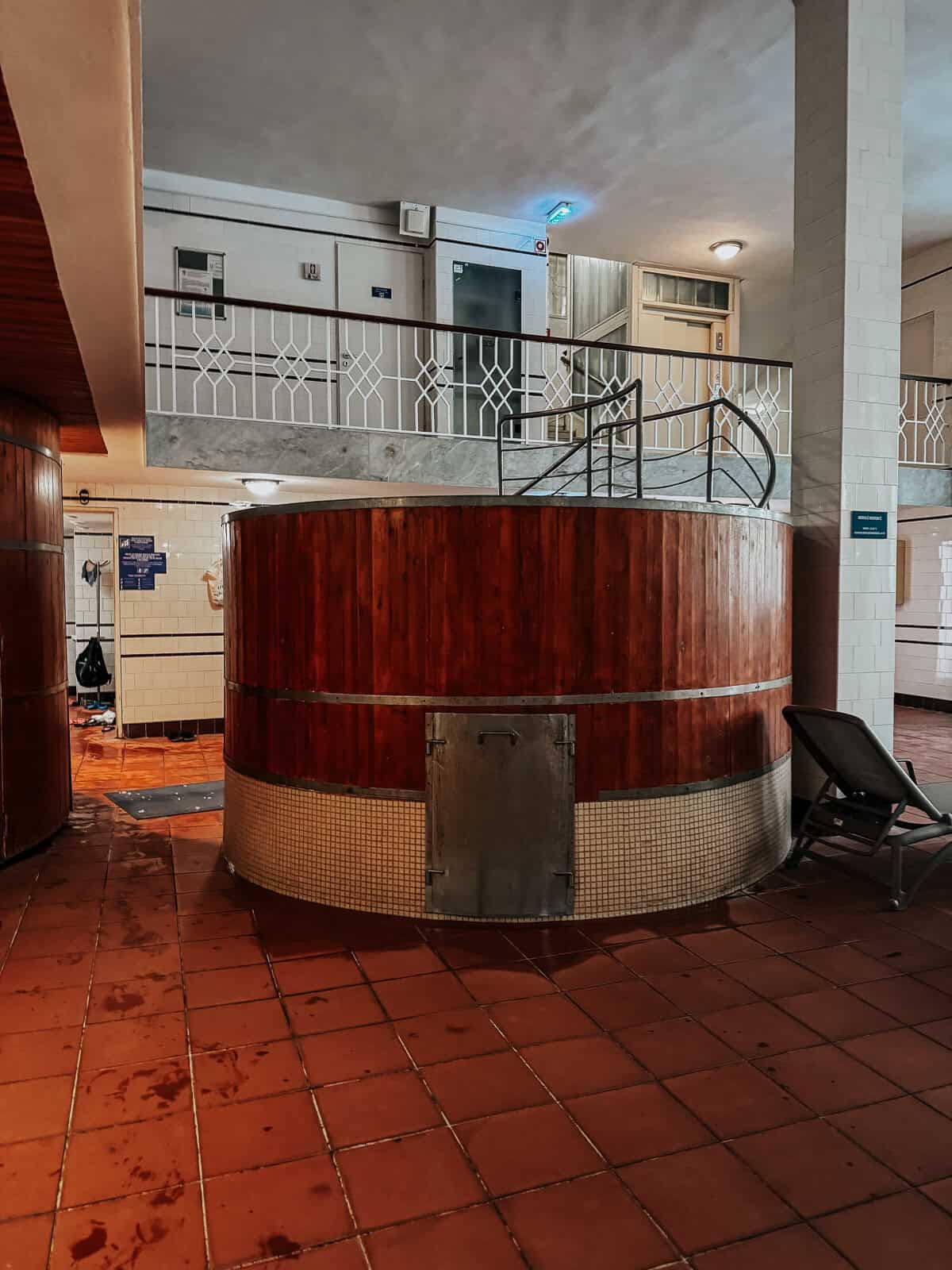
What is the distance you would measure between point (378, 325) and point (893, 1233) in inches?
400

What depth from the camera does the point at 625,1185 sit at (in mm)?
2311

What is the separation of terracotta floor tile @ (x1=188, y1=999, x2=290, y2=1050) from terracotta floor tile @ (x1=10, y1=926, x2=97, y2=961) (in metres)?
0.98

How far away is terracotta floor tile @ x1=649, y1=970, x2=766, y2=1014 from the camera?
132 inches

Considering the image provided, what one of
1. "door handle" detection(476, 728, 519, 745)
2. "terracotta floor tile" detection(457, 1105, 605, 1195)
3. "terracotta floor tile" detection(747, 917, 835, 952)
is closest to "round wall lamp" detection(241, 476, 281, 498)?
"door handle" detection(476, 728, 519, 745)

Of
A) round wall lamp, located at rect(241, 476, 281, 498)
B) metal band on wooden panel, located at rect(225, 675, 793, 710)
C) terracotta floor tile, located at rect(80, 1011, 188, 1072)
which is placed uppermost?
round wall lamp, located at rect(241, 476, 281, 498)

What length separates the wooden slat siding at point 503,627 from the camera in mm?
4117

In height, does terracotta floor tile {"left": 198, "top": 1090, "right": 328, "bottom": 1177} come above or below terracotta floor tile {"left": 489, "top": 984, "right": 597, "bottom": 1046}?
below

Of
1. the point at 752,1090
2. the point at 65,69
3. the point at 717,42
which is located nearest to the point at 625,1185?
the point at 752,1090

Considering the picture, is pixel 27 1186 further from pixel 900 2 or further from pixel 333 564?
pixel 900 2

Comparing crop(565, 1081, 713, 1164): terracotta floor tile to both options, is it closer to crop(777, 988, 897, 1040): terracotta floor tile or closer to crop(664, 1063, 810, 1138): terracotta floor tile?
Answer: crop(664, 1063, 810, 1138): terracotta floor tile

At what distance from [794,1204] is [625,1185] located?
42 cm

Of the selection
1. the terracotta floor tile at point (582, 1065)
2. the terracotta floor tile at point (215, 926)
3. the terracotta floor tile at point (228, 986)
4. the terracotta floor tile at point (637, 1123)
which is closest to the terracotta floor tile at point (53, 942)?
the terracotta floor tile at point (215, 926)

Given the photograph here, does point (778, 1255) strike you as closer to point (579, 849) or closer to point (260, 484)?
point (579, 849)

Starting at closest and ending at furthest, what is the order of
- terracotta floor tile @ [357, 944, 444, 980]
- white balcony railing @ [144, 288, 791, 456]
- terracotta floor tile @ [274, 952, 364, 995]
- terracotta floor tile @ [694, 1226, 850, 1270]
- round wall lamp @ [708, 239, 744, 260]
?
terracotta floor tile @ [694, 1226, 850, 1270] → terracotta floor tile @ [274, 952, 364, 995] → terracotta floor tile @ [357, 944, 444, 980] → white balcony railing @ [144, 288, 791, 456] → round wall lamp @ [708, 239, 744, 260]
